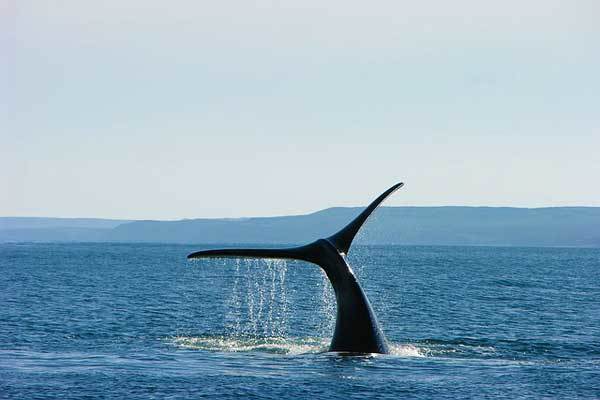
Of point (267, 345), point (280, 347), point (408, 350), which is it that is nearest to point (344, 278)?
point (408, 350)

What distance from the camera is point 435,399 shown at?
62.2 ft

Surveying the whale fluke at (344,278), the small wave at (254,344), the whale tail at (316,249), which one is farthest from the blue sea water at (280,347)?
the whale tail at (316,249)

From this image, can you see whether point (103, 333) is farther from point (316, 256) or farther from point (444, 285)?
point (444, 285)

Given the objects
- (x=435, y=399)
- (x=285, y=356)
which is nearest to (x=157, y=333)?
(x=285, y=356)

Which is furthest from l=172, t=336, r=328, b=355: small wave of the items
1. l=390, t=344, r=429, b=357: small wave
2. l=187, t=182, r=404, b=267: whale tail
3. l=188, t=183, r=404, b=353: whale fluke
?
l=187, t=182, r=404, b=267: whale tail

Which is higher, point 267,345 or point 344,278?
point 344,278

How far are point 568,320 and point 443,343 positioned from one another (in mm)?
12897

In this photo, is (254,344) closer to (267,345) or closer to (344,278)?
(267,345)

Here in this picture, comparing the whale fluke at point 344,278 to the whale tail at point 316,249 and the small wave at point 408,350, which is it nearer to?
the whale tail at point 316,249

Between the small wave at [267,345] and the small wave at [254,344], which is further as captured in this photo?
the small wave at [254,344]

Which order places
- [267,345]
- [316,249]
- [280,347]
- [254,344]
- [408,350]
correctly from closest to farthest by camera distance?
[316,249] → [408,350] → [280,347] → [267,345] → [254,344]

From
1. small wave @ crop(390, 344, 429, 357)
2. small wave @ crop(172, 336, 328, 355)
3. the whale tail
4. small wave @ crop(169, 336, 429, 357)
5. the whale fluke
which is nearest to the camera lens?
the whale tail

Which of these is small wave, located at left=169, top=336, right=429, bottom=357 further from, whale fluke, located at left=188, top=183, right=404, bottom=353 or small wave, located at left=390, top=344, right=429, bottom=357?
whale fluke, located at left=188, top=183, right=404, bottom=353

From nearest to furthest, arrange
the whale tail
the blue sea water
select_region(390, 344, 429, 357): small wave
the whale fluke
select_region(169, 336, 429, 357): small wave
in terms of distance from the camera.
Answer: the blue sea water → the whale tail → the whale fluke → select_region(390, 344, 429, 357): small wave → select_region(169, 336, 429, 357): small wave
